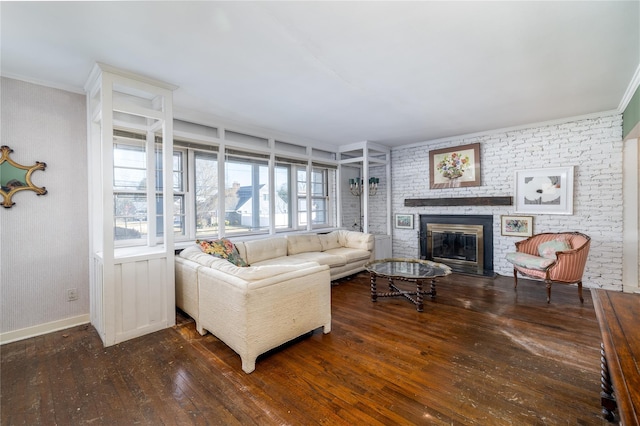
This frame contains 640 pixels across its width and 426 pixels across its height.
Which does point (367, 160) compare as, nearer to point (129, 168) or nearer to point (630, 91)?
point (630, 91)

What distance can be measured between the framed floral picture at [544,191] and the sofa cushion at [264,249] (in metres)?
3.98

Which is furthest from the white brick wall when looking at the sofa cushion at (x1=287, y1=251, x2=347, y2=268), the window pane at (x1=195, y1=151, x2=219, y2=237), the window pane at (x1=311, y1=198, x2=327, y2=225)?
the window pane at (x1=195, y1=151, x2=219, y2=237)

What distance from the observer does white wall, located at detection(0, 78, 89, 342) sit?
2.63 m

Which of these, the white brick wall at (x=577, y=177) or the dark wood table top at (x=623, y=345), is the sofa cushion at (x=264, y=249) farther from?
the dark wood table top at (x=623, y=345)

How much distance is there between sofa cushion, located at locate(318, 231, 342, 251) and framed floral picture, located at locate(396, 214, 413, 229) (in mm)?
1578

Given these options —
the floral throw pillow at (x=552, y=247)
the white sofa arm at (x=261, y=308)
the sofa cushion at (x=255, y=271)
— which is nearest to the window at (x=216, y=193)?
the sofa cushion at (x=255, y=271)

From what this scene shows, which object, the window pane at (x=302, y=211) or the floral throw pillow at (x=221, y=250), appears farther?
the window pane at (x=302, y=211)

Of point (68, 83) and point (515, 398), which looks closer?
point (515, 398)

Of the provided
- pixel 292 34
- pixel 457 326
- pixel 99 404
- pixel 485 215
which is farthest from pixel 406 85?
pixel 99 404

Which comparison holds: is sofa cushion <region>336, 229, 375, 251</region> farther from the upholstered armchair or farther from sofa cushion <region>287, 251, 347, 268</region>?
the upholstered armchair

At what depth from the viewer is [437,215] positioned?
18.3ft

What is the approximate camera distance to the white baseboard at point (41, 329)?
2617mm

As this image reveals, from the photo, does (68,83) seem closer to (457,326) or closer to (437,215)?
(457,326)

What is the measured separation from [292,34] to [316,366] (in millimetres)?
2557
